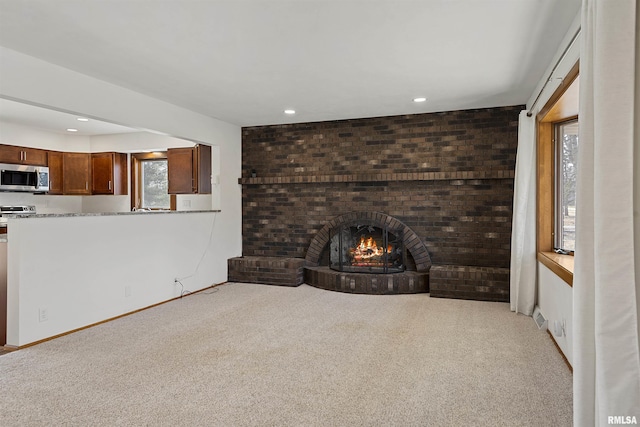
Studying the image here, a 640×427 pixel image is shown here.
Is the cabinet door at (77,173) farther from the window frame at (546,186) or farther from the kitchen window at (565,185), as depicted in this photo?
the kitchen window at (565,185)

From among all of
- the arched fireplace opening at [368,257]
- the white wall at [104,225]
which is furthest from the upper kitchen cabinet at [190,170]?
the arched fireplace opening at [368,257]

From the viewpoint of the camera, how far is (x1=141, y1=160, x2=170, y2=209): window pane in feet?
22.1

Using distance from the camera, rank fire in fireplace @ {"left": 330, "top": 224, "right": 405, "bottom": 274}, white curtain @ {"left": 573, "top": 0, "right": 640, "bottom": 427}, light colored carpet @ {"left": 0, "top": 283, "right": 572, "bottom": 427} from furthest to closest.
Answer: fire in fireplace @ {"left": 330, "top": 224, "right": 405, "bottom": 274}, light colored carpet @ {"left": 0, "top": 283, "right": 572, "bottom": 427}, white curtain @ {"left": 573, "top": 0, "right": 640, "bottom": 427}

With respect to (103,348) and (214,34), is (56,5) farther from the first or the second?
(103,348)

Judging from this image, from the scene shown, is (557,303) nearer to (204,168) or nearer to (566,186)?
(566,186)

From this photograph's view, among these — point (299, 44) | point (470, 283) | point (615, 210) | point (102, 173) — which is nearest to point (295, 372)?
point (615, 210)

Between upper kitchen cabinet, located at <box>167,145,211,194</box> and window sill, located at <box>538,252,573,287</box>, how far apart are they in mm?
4219

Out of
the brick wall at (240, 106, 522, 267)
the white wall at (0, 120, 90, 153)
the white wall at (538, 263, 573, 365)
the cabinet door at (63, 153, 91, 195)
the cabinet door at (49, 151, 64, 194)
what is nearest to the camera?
the white wall at (538, 263, 573, 365)

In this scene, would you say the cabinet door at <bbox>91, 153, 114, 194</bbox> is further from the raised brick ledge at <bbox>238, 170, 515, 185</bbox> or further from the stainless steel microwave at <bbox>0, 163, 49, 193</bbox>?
the raised brick ledge at <bbox>238, 170, 515, 185</bbox>

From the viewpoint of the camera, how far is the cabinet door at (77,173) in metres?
6.57

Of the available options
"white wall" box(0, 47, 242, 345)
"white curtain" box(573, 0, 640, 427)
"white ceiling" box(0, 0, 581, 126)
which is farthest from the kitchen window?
"white wall" box(0, 47, 242, 345)

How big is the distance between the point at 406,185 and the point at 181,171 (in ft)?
10.3

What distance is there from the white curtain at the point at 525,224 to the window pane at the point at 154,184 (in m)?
5.24

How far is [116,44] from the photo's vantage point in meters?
2.96
